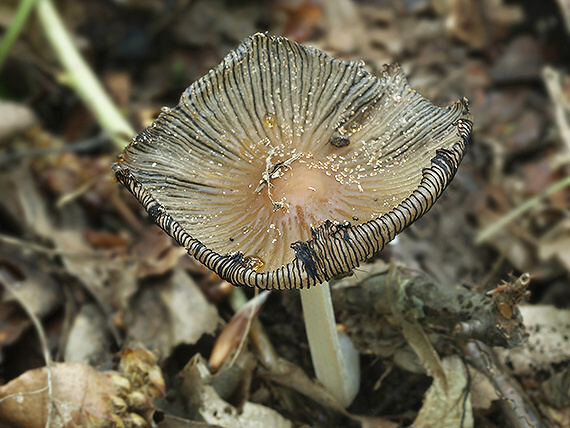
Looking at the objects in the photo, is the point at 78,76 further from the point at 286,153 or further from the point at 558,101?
the point at 558,101

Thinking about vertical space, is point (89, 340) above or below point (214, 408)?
above

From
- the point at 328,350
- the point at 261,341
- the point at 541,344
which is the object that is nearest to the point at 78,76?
the point at 261,341

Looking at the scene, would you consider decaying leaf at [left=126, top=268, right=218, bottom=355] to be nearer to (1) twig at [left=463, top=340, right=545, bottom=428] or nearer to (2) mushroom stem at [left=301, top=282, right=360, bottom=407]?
(2) mushroom stem at [left=301, top=282, right=360, bottom=407]

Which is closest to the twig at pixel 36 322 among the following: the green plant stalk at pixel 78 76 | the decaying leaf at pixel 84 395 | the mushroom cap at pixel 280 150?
the decaying leaf at pixel 84 395

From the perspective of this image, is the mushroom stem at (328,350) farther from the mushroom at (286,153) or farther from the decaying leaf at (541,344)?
the decaying leaf at (541,344)

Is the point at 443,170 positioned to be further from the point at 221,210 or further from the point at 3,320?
the point at 3,320

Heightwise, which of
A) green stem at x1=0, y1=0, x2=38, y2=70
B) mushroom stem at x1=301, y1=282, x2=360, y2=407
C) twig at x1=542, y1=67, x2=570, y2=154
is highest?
green stem at x1=0, y1=0, x2=38, y2=70

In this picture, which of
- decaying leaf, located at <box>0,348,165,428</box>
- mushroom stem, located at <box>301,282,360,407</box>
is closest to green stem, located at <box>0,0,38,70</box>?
decaying leaf, located at <box>0,348,165,428</box>
